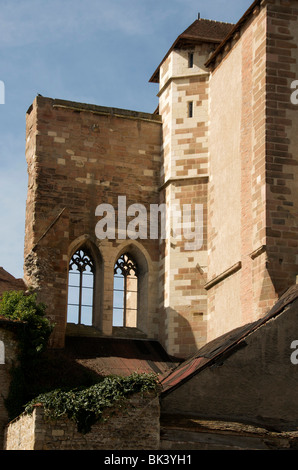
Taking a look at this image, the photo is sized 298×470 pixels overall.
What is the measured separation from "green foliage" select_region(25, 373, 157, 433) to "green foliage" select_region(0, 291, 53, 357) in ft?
8.94

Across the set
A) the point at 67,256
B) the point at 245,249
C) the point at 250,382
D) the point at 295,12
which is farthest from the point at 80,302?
the point at 295,12

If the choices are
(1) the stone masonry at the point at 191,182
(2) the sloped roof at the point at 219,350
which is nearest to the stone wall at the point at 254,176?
(1) the stone masonry at the point at 191,182

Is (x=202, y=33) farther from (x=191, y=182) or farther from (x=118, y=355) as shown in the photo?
(x=118, y=355)

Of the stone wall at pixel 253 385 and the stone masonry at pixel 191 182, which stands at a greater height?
the stone masonry at pixel 191 182


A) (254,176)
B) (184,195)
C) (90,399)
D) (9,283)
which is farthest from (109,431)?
(184,195)

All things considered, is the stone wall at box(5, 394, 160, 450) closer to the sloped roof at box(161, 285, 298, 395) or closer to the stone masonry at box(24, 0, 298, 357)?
the sloped roof at box(161, 285, 298, 395)

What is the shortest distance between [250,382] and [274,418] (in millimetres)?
853

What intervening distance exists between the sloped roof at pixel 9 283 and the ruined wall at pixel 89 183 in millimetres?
314

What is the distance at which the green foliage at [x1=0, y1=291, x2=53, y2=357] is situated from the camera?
2397 centimetres

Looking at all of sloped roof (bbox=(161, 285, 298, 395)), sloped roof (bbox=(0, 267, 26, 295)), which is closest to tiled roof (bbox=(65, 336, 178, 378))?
sloped roof (bbox=(161, 285, 298, 395))

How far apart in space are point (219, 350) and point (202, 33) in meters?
10.2

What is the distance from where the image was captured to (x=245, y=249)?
25.3 meters

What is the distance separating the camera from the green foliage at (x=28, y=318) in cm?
2397

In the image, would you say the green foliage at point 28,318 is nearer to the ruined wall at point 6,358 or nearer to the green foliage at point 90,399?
the ruined wall at point 6,358
